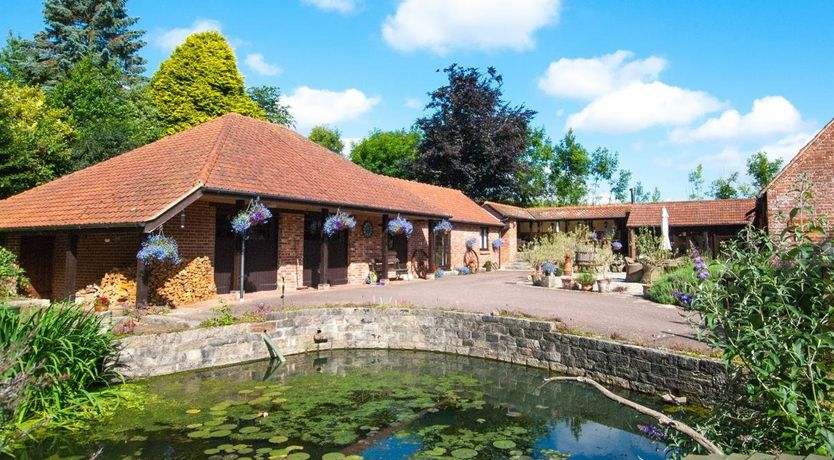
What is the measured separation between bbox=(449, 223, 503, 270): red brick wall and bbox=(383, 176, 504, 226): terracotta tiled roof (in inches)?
18.3

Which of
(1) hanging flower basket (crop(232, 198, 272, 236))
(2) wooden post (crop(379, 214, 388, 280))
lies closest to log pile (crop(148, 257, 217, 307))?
(1) hanging flower basket (crop(232, 198, 272, 236))

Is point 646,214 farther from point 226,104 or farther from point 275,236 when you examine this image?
point 226,104

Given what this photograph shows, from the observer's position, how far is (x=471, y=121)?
109 feet

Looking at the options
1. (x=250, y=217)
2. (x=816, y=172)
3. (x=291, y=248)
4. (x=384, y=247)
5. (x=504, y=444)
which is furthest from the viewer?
(x=384, y=247)

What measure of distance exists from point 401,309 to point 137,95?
2213cm

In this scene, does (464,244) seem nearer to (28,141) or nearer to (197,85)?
(28,141)

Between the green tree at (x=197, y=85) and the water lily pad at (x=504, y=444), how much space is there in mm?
27648

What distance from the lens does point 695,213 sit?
27.5 meters

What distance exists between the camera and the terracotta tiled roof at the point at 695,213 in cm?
2617

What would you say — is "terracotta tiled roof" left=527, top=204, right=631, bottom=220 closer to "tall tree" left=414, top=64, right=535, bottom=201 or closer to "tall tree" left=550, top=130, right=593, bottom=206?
"tall tree" left=414, top=64, right=535, bottom=201

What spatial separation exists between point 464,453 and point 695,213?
87.6 ft

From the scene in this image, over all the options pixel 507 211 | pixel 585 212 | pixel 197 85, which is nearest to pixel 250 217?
pixel 507 211

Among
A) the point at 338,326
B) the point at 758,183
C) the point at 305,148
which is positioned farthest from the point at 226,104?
the point at 758,183

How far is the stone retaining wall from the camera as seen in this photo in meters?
7.27
